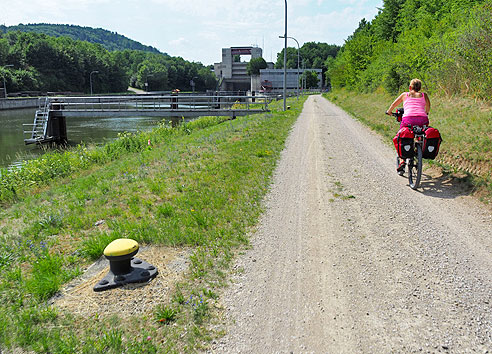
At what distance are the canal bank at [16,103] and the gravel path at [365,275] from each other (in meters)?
63.2

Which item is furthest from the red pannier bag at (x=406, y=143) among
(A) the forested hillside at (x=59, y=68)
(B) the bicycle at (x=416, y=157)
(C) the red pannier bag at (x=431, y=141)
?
(A) the forested hillside at (x=59, y=68)

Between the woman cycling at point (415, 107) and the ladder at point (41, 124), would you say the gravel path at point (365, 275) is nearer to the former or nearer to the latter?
the woman cycling at point (415, 107)

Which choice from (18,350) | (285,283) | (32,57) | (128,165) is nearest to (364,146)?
(128,165)

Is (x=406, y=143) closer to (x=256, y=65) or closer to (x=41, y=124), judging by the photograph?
(x=41, y=124)

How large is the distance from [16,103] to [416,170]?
67562 mm

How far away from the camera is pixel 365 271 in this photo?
430 cm

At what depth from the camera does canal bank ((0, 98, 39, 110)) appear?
57250 millimetres

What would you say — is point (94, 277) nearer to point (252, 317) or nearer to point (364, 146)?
point (252, 317)

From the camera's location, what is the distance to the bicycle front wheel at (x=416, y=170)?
24.1ft

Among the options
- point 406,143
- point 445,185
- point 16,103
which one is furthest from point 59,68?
point 445,185

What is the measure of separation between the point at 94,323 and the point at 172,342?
866mm

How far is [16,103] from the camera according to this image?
6047 cm

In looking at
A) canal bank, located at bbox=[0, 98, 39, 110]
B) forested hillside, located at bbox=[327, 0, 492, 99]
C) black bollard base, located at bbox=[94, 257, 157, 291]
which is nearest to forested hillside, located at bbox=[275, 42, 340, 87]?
canal bank, located at bbox=[0, 98, 39, 110]

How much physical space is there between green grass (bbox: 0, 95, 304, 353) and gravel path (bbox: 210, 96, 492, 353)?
0.37 m
